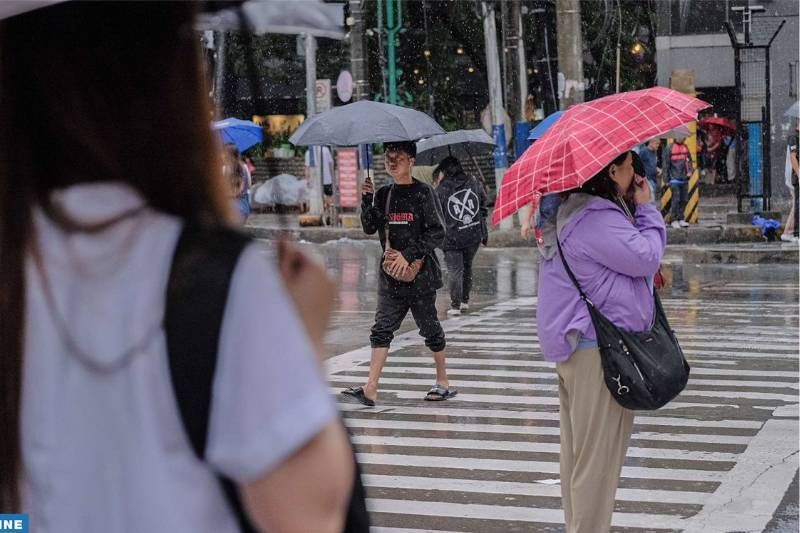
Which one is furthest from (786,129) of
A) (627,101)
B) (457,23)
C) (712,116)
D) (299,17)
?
(299,17)

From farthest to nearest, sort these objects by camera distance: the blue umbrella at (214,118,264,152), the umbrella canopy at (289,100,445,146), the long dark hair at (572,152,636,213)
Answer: the umbrella canopy at (289,100,445,146) < the long dark hair at (572,152,636,213) < the blue umbrella at (214,118,264,152)

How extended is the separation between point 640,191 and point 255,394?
420cm

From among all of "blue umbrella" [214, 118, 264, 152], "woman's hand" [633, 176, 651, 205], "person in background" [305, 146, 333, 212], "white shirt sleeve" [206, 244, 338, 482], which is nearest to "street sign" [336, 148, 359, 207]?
"person in background" [305, 146, 333, 212]

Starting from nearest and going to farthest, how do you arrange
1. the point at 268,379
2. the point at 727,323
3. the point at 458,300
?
the point at 268,379 < the point at 727,323 < the point at 458,300

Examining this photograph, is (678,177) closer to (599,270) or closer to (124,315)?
(599,270)

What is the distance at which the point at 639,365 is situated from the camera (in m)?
5.28

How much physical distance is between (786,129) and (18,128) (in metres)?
30.5

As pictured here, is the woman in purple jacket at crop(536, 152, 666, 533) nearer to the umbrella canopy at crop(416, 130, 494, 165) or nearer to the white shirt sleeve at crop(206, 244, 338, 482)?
the white shirt sleeve at crop(206, 244, 338, 482)

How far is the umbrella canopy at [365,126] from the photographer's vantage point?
419 inches

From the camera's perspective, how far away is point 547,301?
560 cm

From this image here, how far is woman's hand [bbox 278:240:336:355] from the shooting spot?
6.03ft

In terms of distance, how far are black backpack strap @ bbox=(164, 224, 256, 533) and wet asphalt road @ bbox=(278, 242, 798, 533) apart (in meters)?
5.04

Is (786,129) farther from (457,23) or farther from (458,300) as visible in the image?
(458,300)

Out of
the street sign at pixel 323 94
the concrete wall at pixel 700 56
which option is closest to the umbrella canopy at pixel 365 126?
the street sign at pixel 323 94
